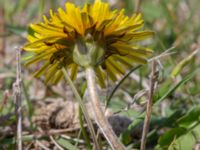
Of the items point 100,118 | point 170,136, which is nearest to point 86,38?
point 100,118

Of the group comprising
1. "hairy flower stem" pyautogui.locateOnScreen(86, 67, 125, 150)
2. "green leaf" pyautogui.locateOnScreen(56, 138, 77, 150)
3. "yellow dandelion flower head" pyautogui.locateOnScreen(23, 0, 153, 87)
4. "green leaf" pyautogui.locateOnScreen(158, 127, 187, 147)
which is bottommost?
"green leaf" pyautogui.locateOnScreen(158, 127, 187, 147)

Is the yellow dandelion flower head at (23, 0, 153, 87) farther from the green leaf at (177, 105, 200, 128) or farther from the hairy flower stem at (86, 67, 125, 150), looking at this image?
the green leaf at (177, 105, 200, 128)

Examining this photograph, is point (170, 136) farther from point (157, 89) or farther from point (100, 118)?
point (100, 118)

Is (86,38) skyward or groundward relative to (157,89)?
skyward

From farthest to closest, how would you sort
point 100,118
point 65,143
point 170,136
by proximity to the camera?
1. point 65,143
2. point 170,136
3. point 100,118

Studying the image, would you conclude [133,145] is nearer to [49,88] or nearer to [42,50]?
[42,50]

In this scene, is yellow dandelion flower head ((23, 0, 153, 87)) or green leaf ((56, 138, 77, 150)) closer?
yellow dandelion flower head ((23, 0, 153, 87))

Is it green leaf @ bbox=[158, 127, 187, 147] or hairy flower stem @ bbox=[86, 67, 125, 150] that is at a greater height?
hairy flower stem @ bbox=[86, 67, 125, 150]

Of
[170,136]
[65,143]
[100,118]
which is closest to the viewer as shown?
[100,118]

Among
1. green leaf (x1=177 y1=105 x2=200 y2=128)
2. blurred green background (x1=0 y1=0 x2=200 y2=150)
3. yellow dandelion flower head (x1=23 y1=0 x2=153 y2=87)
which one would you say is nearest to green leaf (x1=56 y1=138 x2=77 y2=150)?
blurred green background (x1=0 y1=0 x2=200 y2=150)
